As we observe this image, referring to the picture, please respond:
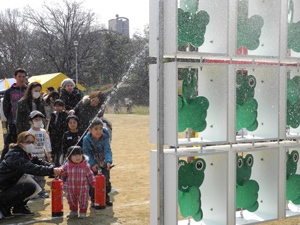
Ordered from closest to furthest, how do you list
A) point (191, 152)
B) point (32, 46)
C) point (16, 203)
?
1. point (191, 152)
2. point (16, 203)
3. point (32, 46)

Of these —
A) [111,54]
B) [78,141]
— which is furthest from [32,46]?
[78,141]

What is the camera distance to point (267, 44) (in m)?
4.63

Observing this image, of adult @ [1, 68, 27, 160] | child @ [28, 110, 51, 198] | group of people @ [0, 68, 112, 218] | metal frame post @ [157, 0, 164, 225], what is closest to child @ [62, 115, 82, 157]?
group of people @ [0, 68, 112, 218]

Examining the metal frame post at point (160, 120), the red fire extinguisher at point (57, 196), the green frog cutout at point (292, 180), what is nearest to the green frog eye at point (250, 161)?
the green frog cutout at point (292, 180)

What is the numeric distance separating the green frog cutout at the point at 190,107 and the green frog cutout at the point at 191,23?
0.32m

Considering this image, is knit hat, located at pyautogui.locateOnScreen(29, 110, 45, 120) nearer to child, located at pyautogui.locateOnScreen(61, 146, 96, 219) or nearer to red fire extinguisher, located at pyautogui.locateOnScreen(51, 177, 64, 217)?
child, located at pyautogui.locateOnScreen(61, 146, 96, 219)

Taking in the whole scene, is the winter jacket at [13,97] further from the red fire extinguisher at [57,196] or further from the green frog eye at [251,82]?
the green frog eye at [251,82]

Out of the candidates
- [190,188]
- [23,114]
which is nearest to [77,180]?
[190,188]

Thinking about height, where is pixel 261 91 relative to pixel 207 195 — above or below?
above

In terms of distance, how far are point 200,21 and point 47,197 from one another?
3.39 metres

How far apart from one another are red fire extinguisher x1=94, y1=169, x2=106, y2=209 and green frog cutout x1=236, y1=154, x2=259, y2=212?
5.16ft

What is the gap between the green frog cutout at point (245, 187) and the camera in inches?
175

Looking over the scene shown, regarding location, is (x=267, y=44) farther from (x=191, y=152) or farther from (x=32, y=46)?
(x=32, y=46)

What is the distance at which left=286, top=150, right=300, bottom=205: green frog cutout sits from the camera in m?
4.85
